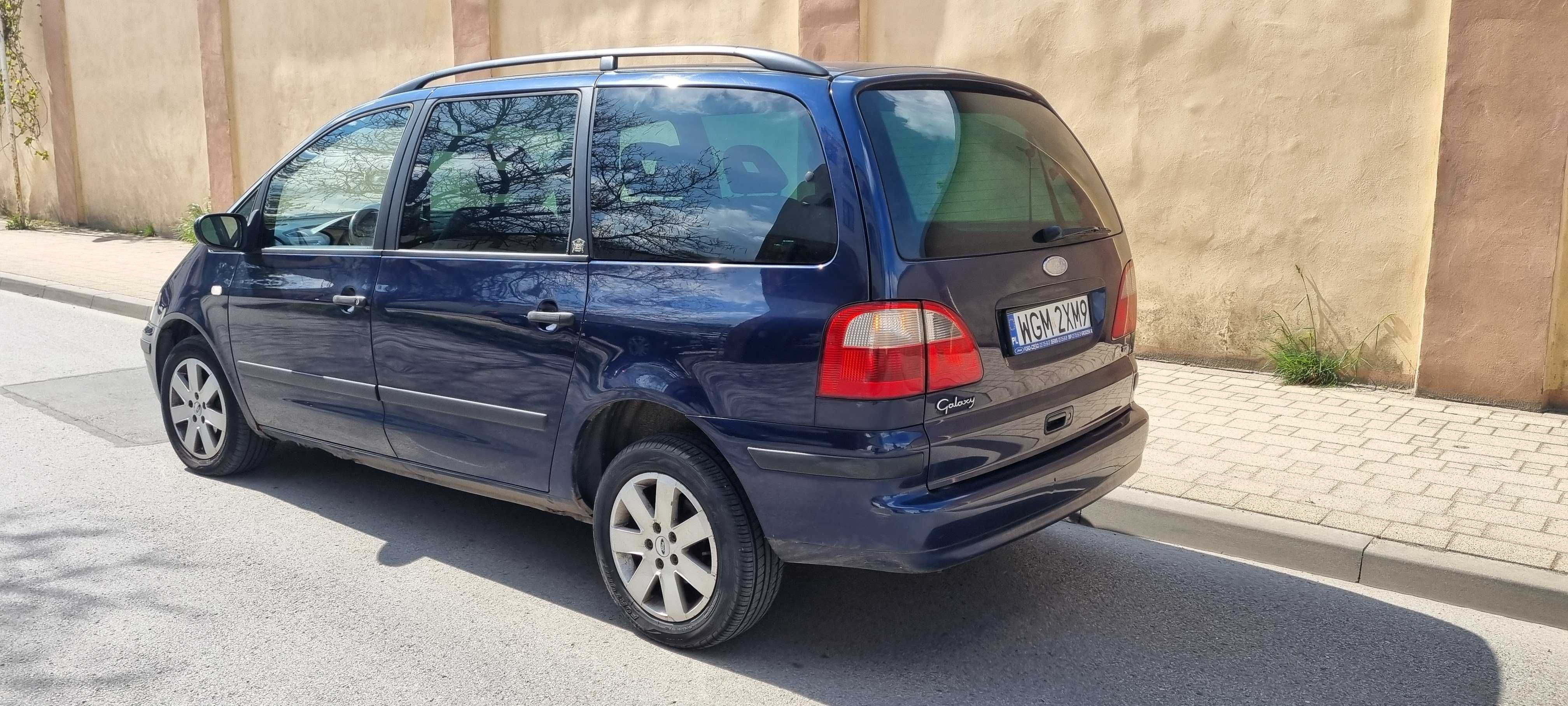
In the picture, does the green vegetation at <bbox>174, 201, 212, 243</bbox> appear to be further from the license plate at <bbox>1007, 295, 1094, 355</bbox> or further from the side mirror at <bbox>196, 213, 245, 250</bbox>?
the license plate at <bbox>1007, 295, 1094, 355</bbox>

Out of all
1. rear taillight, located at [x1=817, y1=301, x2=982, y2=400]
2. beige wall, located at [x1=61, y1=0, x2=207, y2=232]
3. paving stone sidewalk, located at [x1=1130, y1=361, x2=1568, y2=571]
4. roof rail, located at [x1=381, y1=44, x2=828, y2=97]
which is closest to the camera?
rear taillight, located at [x1=817, y1=301, x2=982, y2=400]

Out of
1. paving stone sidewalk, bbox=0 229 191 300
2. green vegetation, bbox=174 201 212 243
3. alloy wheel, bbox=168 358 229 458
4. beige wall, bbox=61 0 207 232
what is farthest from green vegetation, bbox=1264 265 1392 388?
beige wall, bbox=61 0 207 232

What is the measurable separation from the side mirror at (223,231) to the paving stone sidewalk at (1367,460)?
3.90 meters

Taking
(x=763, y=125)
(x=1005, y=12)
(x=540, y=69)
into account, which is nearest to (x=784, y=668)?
(x=763, y=125)

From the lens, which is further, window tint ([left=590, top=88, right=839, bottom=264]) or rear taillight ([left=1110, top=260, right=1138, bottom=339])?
rear taillight ([left=1110, top=260, right=1138, bottom=339])

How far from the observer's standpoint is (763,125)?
357cm

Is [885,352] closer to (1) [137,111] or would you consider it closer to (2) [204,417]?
(2) [204,417]

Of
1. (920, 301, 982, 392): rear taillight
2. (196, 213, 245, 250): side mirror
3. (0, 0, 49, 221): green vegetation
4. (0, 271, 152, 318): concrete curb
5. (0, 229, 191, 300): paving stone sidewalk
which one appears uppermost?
(0, 0, 49, 221): green vegetation

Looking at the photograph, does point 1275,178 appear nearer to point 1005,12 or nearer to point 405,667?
point 1005,12

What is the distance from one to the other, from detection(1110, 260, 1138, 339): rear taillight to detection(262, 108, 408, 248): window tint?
269cm

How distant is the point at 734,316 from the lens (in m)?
3.43

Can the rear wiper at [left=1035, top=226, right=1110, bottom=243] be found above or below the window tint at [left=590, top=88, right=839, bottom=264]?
below

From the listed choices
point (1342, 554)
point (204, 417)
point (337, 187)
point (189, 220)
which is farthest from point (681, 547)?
point (189, 220)

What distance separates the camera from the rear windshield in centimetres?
339
